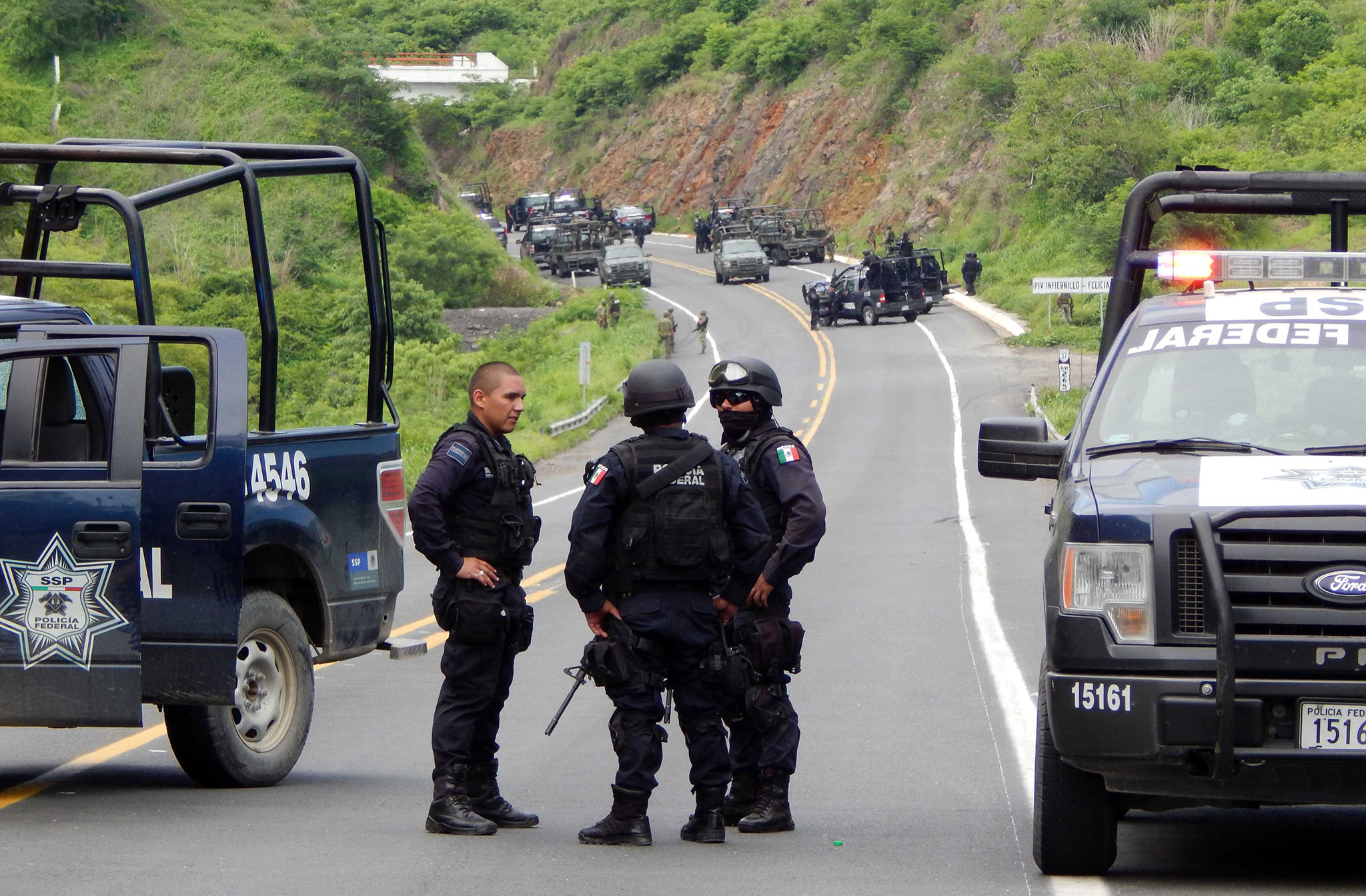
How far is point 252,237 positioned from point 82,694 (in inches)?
96.1

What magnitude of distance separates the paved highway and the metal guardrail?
19.8 metres

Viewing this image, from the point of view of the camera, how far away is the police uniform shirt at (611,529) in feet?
20.9

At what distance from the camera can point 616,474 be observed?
6426 millimetres

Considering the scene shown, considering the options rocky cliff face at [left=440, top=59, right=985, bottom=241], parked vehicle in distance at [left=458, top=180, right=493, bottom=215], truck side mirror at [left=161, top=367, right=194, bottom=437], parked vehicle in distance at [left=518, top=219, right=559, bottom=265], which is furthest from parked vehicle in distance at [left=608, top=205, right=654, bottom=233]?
truck side mirror at [left=161, top=367, right=194, bottom=437]

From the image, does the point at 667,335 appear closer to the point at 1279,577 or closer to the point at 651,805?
the point at 651,805

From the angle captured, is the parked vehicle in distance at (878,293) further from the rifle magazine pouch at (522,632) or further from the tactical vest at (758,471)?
the rifle magazine pouch at (522,632)

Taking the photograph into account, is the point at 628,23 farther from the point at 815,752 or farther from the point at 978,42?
the point at 815,752

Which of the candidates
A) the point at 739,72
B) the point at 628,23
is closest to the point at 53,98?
the point at 739,72

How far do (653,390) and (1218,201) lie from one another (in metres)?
3.17

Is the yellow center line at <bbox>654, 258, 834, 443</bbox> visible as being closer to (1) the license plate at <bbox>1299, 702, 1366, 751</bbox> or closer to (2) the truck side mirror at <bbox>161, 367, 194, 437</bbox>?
(2) the truck side mirror at <bbox>161, 367, 194, 437</bbox>

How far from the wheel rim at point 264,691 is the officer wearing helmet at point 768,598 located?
2123mm

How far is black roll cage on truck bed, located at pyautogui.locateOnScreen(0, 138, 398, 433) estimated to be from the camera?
7.76 meters

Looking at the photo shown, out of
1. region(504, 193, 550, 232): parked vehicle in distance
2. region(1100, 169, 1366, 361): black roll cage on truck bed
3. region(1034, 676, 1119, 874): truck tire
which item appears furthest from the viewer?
region(504, 193, 550, 232): parked vehicle in distance

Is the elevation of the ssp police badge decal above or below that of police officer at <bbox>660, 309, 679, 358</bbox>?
above
